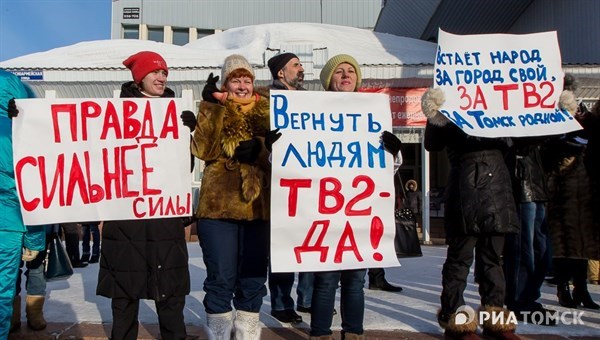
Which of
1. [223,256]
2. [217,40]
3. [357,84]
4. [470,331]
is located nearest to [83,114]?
[223,256]

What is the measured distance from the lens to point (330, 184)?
120 inches

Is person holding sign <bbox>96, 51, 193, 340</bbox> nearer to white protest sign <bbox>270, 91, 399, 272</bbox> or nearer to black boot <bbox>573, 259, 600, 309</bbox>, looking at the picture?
white protest sign <bbox>270, 91, 399, 272</bbox>

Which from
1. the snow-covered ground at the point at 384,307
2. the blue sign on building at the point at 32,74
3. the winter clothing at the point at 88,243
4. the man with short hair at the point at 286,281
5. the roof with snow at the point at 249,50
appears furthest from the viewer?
the roof with snow at the point at 249,50

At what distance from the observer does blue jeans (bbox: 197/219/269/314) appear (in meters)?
2.93

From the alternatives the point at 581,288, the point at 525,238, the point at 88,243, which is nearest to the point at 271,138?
the point at 525,238

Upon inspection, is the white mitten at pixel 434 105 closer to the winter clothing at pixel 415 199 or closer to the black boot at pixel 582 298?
the black boot at pixel 582 298

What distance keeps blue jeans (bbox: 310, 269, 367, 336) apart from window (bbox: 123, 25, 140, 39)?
2944 centimetres

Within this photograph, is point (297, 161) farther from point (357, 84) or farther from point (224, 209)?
point (357, 84)

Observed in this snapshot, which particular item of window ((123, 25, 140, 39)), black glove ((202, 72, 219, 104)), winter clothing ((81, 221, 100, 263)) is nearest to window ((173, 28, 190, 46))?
window ((123, 25, 140, 39))

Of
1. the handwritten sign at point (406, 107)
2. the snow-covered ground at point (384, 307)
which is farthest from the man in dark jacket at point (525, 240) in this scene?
the handwritten sign at point (406, 107)

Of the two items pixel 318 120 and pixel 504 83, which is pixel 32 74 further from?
pixel 504 83

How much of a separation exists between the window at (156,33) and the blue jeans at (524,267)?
94.5 ft

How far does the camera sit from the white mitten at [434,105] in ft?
10.9

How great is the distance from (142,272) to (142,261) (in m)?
0.06
